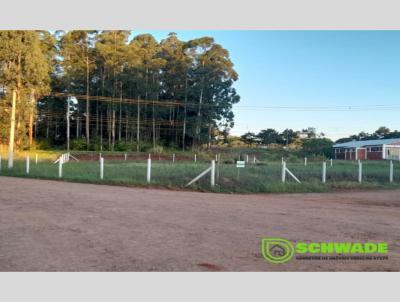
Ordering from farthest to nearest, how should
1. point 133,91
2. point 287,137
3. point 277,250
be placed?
1. point 287,137
2. point 133,91
3. point 277,250

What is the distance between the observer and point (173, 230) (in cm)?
683

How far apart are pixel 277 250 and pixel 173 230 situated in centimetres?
207

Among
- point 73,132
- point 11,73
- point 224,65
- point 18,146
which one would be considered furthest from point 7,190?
point 73,132

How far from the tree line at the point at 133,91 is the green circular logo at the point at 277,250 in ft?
140

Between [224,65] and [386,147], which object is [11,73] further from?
[386,147]

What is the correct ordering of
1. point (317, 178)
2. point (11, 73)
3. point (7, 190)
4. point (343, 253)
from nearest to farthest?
point (343, 253) < point (7, 190) < point (317, 178) < point (11, 73)

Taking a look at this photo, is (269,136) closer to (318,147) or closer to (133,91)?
(318,147)

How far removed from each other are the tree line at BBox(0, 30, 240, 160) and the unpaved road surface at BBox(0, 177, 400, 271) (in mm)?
38306

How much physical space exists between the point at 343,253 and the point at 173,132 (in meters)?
50.2

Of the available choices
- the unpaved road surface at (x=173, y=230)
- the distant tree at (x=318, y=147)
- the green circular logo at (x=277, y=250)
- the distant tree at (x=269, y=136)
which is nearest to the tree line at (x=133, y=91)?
the distant tree at (x=318, y=147)

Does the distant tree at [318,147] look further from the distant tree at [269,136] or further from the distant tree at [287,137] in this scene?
the distant tree at [269,136]

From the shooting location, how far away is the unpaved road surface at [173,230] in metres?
4.89

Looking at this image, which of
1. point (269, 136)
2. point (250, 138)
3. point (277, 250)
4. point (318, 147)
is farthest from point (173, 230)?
point (250, 138)

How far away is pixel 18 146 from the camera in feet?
114
